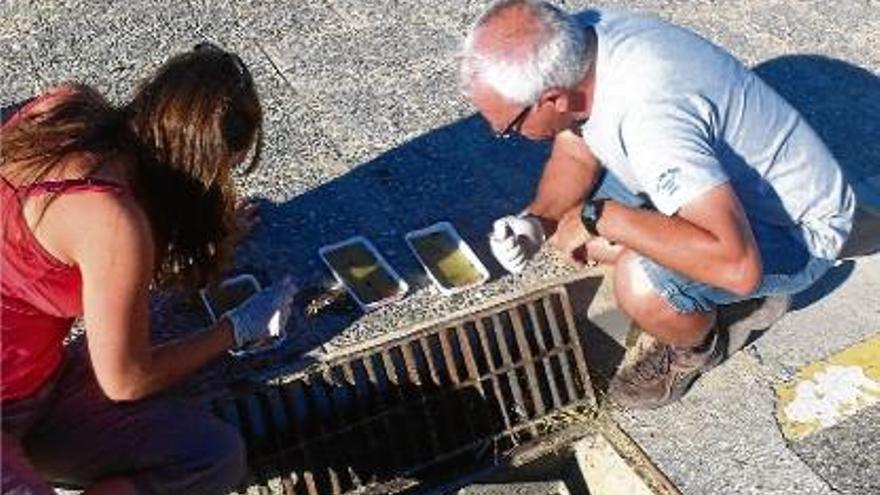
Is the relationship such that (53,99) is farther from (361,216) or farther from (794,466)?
(794,466)

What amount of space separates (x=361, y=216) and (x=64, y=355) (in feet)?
4.40

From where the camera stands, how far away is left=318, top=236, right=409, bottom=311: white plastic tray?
372 cm

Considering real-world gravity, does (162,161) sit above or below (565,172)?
above

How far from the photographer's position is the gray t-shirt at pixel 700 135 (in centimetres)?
301

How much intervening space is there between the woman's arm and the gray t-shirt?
1322mm

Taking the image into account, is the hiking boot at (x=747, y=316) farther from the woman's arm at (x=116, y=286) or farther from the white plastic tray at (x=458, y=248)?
the woman's arm at (x=116, y=286)

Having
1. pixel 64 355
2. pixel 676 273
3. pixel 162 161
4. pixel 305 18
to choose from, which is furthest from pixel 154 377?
pixel 305 18

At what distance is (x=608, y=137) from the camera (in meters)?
3.23

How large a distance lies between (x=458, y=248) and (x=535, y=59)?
109 cm

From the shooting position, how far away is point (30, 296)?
2672 millimetres

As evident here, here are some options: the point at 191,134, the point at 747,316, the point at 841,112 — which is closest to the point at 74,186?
the point at 191,134

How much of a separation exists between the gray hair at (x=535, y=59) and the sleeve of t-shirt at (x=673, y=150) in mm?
217

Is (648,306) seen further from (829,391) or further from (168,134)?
(168,134)

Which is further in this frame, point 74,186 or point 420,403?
point 420,403
